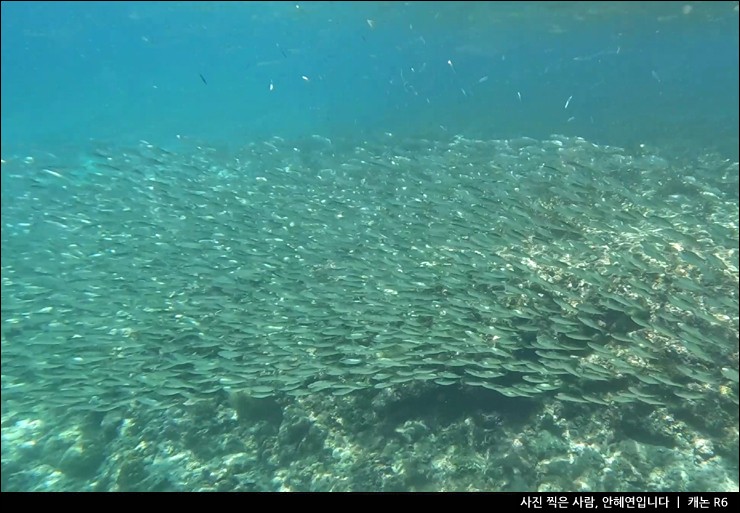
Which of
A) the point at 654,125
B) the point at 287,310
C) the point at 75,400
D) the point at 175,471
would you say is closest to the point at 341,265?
the point at 287,310

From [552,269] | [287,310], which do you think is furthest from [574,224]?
[287,310]

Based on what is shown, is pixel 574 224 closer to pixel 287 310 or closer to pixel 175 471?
pixel 287 310

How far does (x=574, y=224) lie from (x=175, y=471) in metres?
9.48

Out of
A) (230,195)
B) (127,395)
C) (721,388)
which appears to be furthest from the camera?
(230,195)

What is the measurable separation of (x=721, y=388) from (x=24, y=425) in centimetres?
1290

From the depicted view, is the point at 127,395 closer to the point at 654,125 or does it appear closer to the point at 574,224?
the point at 574,224

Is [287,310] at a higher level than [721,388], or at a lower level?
higher

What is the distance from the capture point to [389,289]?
9562 millimetres

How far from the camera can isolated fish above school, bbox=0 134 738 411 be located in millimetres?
7965

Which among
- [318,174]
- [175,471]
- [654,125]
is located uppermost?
[654,125]

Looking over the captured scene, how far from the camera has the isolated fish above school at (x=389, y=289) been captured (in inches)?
314

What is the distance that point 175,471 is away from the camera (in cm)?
888
